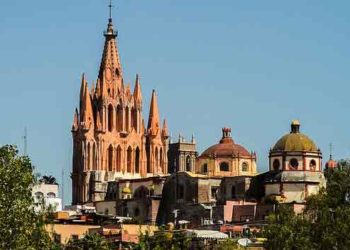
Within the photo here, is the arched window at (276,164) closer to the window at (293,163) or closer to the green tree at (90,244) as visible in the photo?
the window at (293,163)

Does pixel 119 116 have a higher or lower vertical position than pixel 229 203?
higher

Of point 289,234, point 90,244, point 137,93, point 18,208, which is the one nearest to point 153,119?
point 137,93

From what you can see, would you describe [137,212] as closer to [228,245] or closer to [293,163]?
[293,163]

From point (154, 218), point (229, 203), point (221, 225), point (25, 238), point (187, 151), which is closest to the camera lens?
point (25, 238)

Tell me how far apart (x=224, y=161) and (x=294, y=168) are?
54.6 feet

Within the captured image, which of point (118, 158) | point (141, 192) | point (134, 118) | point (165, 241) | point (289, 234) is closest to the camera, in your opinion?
point (289, 234)

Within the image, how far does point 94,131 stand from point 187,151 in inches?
584

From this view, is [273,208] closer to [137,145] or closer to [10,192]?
[137,145]

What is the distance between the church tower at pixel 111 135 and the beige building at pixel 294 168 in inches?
937

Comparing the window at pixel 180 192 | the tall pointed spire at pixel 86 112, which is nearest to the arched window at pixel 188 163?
the tall pointed spire at pixel 86 112

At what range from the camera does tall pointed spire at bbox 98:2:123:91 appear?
141 m

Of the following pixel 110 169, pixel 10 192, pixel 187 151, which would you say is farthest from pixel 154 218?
pixel 10 192

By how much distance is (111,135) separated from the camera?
138 m

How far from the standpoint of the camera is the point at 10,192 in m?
61.7
